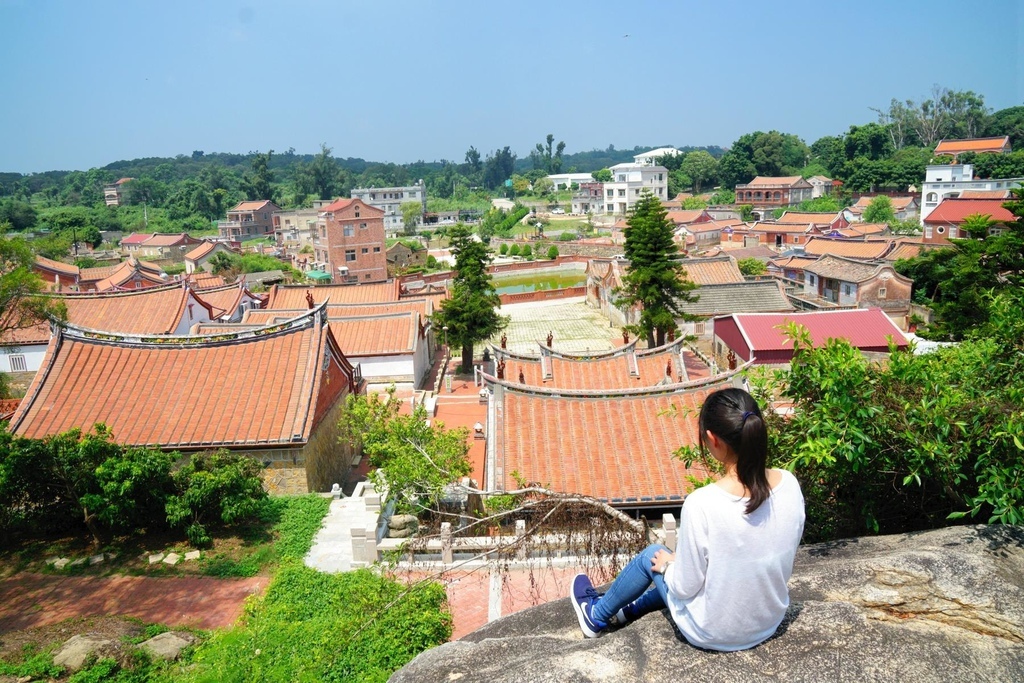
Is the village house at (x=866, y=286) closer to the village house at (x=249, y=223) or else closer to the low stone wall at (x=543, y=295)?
the low stone wall at (x=543, y=295)

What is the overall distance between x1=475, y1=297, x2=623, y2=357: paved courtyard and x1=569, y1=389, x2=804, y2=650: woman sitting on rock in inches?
925

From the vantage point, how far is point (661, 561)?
3.22 m

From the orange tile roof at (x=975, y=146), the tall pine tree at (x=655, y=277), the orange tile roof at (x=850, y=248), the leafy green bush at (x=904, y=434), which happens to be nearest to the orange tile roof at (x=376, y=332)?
the tall pine tree at (x=655, y=277)

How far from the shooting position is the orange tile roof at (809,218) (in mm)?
51513

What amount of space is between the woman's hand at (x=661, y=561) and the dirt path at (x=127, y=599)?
705 cm

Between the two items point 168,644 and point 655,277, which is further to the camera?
point 655,277

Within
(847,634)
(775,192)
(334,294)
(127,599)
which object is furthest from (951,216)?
(847,634)

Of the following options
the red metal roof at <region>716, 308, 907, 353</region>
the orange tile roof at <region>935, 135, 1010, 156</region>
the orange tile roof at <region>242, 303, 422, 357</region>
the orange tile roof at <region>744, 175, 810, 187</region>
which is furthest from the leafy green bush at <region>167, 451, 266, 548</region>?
the orange tile roof at <region>935, 135, 1010, 156</region>

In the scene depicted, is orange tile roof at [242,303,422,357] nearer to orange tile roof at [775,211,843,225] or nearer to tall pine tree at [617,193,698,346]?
tall pine tree at [617,193,698,346]

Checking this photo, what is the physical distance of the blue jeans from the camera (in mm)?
3303

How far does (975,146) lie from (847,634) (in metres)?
76.8

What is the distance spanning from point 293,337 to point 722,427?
1233 centimetres

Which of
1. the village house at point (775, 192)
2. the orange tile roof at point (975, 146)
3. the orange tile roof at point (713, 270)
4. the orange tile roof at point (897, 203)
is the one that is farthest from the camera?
the village house at point (775, 192)

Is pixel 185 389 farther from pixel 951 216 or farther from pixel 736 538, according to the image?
pixel 951 216
